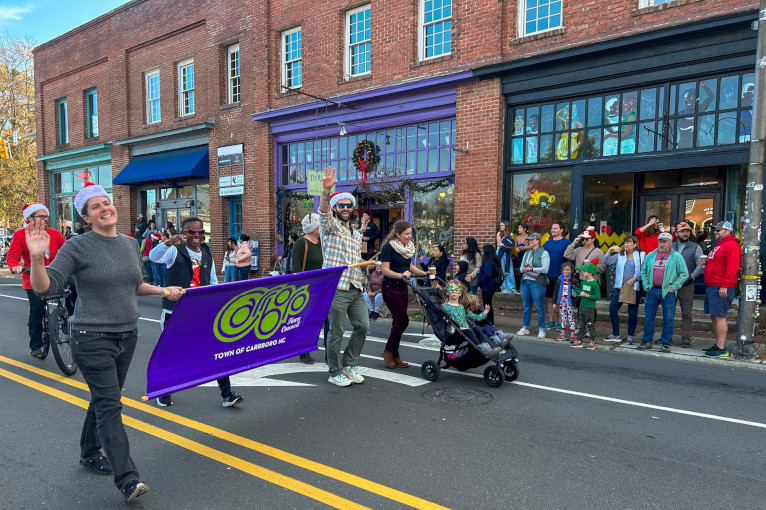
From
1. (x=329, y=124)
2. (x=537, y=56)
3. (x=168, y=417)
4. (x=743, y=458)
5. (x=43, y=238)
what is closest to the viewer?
(x=43, y=238)

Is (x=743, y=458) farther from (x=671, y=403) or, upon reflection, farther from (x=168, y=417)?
(x=168, y=417)

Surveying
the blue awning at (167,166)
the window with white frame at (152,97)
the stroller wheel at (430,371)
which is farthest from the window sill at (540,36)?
the window with white frame at (152,97)

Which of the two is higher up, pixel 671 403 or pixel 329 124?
pixel 329 124

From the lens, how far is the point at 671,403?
5535 mm

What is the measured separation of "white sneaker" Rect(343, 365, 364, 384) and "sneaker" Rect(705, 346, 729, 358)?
18.1 ft

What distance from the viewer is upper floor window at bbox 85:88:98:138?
24.4 metres

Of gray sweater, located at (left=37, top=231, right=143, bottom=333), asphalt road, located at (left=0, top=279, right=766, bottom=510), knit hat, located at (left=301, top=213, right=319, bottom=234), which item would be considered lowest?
asphalt road, located at (left=0, top=279, right=766, bottom=510)

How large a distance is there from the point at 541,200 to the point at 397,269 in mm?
6974

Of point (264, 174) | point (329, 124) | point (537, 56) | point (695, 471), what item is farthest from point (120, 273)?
point (264, 174)

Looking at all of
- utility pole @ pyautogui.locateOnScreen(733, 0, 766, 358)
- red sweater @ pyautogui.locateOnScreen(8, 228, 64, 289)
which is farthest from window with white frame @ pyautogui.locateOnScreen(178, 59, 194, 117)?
utility pole @ pyautogui.locateOnScreen(733, 0, 766, 358)

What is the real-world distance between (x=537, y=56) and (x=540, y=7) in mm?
1364

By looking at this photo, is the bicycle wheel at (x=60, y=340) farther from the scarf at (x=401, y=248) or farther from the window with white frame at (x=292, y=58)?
the window with white frame at (x=292, y=58)

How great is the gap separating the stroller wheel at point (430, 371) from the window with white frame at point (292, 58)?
12804mm

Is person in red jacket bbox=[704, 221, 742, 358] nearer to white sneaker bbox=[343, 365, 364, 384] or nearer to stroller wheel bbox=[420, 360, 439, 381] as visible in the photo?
stroller wheel bbox=[420, 360, 439, 381]
